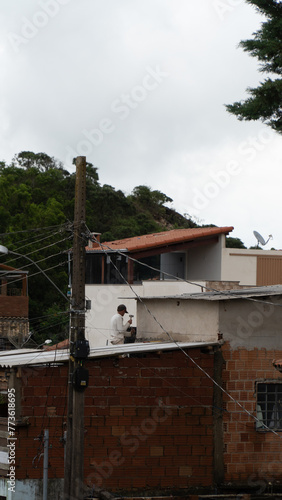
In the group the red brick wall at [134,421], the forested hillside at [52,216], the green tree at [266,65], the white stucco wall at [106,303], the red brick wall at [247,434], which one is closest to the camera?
the red brick wall at [134,421]

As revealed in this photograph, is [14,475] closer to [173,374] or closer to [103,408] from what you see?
[103,408]

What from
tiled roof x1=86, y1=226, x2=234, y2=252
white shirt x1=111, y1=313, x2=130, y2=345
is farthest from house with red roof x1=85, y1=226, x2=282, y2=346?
white shirt x1=111, y1=313, x2=130, y2=345

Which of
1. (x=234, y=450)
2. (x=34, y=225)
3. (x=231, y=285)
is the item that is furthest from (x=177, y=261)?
(x=234, y=450)

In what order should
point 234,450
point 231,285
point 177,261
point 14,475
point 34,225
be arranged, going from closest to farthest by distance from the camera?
point 14,475
point 234,450
point 231,285
point 177,261
point 34,225

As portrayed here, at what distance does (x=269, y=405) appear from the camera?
15898 millimetres

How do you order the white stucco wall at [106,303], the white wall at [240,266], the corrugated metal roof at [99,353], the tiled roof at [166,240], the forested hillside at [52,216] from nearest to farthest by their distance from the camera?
1. the corrugated metal roof at [99,353]
2. the white stucco wall at [106,303]
3. the tiled roof at [166,240]
4. the white wall at [240,266]
5. the forested hillside at [52,216]

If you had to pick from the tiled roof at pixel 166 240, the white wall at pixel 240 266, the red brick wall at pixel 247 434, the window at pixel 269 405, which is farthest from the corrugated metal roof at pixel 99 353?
the white wall at pixel 240 266

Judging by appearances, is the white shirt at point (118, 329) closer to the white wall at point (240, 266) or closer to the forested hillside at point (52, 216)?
the white wall at point (240, 266)

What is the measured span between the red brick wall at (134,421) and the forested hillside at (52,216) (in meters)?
27.6

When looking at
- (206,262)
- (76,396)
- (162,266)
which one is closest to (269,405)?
(76,396)

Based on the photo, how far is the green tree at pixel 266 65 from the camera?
25578 mm

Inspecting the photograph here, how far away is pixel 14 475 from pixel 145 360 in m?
3.28

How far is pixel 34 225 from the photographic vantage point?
1989 inches

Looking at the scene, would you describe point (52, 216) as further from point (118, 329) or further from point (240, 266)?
point (118, 329)
